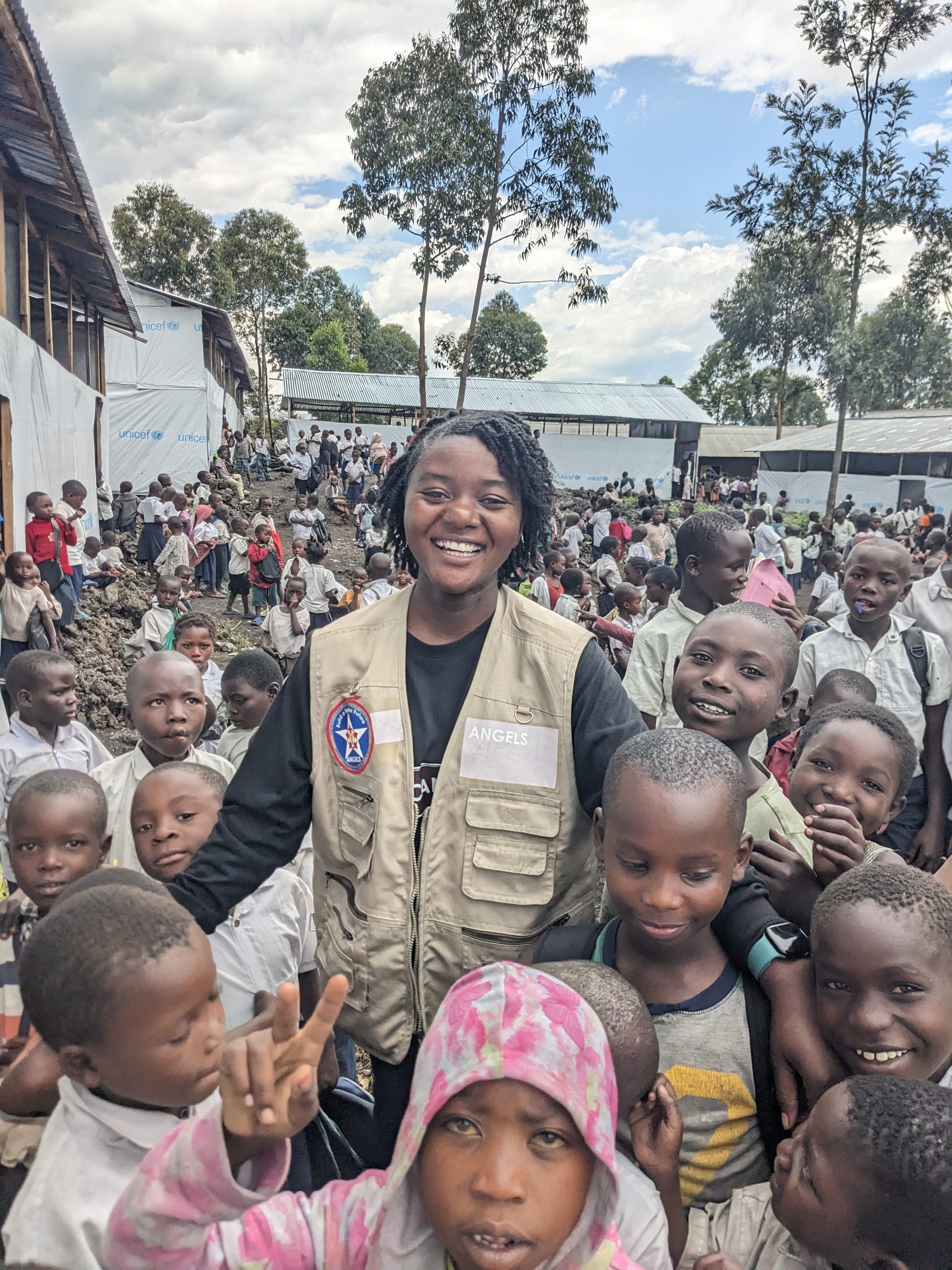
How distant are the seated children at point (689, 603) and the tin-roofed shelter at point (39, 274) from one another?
4.95 meters

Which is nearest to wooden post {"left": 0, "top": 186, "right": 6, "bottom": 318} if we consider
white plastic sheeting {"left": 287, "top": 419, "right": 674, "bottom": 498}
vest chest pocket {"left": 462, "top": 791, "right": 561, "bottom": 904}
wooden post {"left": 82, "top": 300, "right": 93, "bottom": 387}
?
wooden post {"left": 82, "top": 300, "right": 93, "bottom": 387}

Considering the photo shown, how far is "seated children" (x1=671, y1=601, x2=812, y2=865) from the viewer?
2.07 meters

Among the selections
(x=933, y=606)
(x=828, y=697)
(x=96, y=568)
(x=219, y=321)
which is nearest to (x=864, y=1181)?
(x=828, y=697)

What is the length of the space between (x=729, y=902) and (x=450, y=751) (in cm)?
60

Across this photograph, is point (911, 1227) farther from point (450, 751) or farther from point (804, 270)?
point (804, 270)

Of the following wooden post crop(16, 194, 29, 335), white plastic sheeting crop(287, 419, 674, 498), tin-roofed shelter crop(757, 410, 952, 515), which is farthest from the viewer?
white plastic sheeting crop(287, 419, 674, 498)

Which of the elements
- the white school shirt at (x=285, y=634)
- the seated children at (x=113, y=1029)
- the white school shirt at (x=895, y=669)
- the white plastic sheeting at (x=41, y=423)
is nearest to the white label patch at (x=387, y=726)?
the seated children at (x=113, y=1029)

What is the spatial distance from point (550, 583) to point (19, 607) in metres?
4.33

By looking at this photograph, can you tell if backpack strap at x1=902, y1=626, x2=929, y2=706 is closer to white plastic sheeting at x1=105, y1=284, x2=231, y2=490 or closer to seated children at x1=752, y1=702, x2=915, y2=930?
seated children at x1=752, y1=702, x2=915, y2=930

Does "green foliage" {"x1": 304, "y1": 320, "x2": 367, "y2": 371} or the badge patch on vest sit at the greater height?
"green foliage" {"x1": 304, "y1": 320, "x2": 367, "y2": 371}

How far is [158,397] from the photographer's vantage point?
18.2m

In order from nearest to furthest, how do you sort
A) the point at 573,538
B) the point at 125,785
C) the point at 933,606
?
the point at 125,785 < the point at 933,606 < the point at 573,538

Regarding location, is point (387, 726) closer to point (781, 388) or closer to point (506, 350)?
point (781, 388)

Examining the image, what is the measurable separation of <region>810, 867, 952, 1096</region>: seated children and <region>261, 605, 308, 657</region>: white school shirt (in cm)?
587
